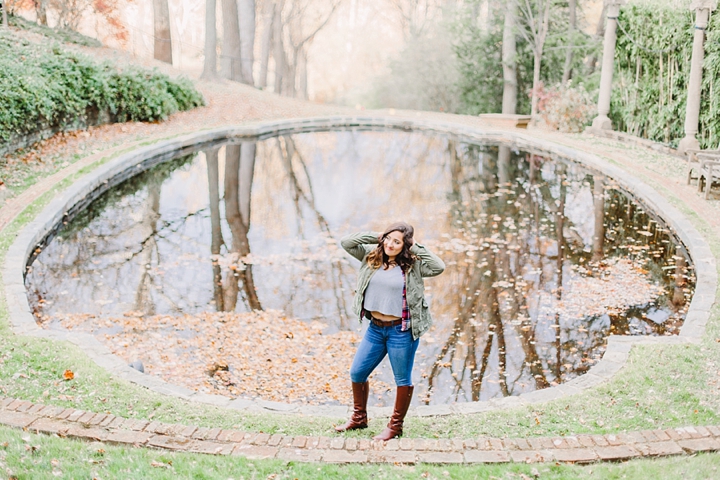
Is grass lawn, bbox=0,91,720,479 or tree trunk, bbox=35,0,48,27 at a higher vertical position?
tree trunk, bbox=35,0,48,27

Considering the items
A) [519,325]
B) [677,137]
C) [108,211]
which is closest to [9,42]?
[108,211]

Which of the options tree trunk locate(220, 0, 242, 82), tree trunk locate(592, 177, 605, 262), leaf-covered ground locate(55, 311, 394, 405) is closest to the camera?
leaf-covered ground locate(55, 311, 394, 405)

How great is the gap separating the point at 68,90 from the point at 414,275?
15082 mm

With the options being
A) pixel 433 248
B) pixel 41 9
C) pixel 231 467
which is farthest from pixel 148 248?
pixel 41 9

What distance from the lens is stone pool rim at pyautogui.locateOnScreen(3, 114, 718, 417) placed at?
273 inches

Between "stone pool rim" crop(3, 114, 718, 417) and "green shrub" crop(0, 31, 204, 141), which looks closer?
"stone pool rim" crop(3, 114, 718, 417)

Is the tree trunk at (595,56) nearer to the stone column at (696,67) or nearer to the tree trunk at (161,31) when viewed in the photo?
the stone column at (696,67)

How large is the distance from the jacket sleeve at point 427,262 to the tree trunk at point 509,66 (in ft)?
76.1

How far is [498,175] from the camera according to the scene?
59.1ft

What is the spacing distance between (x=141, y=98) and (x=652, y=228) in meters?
14.4

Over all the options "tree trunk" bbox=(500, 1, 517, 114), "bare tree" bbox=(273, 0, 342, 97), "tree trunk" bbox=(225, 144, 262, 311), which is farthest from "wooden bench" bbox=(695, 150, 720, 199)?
"bare tree" bbox=(273, 0, 342, 97)

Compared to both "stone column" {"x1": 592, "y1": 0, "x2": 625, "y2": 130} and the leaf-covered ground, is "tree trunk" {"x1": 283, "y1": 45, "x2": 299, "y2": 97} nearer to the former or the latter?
"stone column" {"x1": 592, "y1": 0, "x2": 625, "y2": 130}

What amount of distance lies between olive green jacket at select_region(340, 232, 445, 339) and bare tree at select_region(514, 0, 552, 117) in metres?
20.7

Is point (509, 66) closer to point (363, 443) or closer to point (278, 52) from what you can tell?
point (278, 52)
